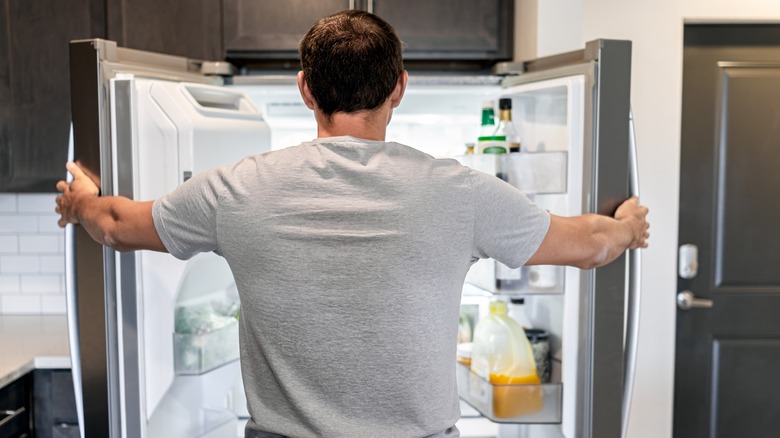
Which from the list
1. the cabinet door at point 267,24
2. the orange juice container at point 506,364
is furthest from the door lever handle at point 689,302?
the cabinet door at point 267,24

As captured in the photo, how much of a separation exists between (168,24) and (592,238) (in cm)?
140

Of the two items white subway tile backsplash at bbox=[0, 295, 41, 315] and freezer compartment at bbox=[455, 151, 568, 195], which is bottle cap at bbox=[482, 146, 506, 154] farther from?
white subway tile backsplash at bbox=[0, 295, 41, 315]

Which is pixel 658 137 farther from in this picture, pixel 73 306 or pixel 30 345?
pixel 30 345

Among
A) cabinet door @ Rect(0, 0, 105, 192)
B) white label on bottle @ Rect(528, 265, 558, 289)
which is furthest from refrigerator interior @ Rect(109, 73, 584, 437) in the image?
cabinet door @ Rect(0, 0, 105, 192)

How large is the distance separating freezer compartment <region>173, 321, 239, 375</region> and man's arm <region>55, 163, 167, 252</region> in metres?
0.36

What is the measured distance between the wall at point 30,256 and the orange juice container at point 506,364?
62.1 inches

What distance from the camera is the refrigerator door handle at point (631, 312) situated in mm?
1551

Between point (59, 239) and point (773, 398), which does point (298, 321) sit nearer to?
point (59, 239)

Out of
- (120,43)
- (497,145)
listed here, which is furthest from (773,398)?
(120,43)

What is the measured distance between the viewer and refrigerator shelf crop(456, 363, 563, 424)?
1727 mm

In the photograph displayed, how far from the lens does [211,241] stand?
1.19m

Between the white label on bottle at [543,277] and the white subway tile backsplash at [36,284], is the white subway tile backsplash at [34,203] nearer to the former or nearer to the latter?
the white subway tile backsplash at [36,284]

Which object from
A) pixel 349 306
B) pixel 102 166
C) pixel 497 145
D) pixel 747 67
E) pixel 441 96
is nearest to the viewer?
pixel 349 306

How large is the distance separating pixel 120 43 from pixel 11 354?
91 cm
